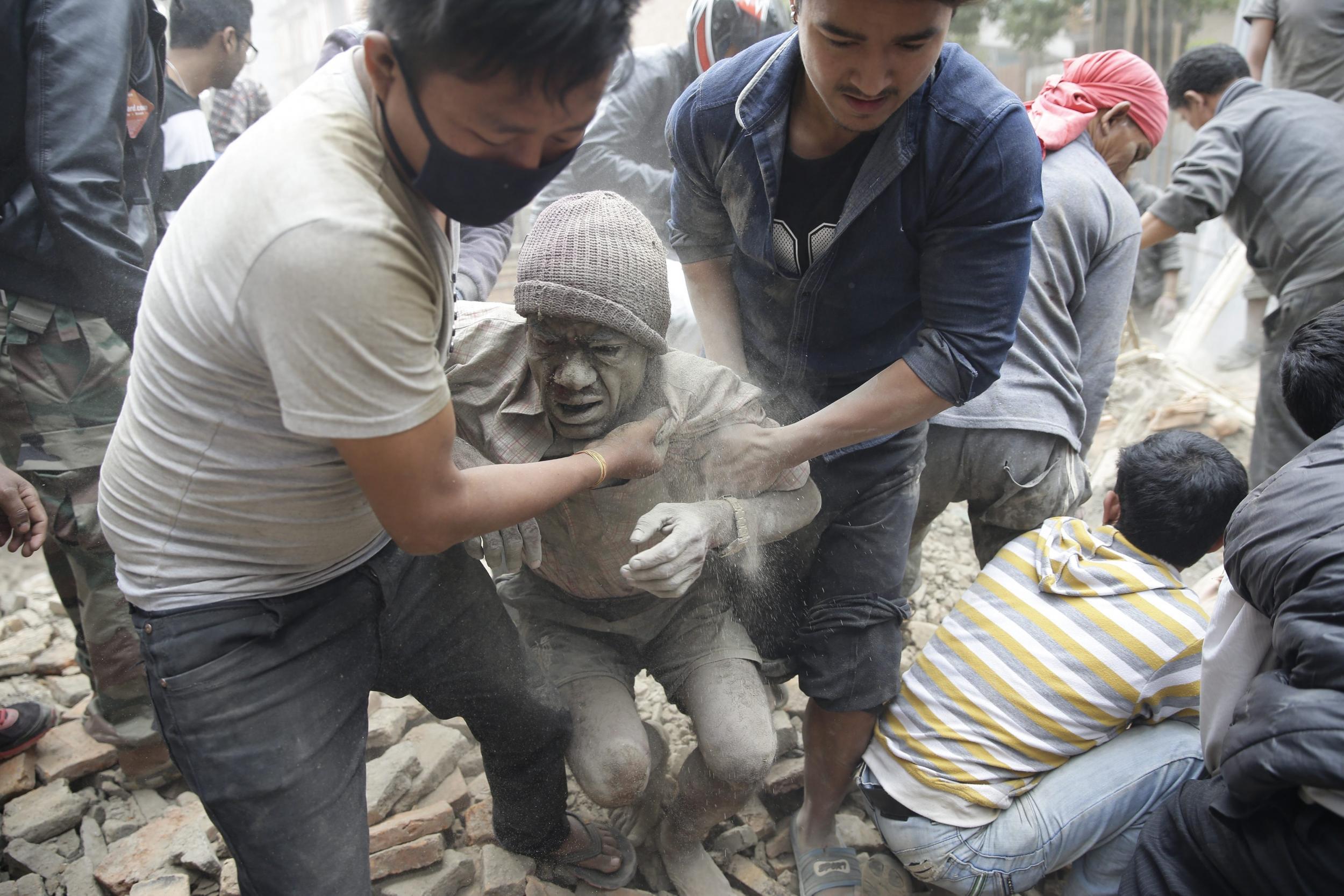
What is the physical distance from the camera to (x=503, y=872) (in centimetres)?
266

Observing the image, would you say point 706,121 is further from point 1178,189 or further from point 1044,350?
point 1178,189

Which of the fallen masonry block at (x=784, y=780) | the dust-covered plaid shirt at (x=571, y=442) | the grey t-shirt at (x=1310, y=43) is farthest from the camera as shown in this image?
the grey t-shirt at (x=1310, y=43)

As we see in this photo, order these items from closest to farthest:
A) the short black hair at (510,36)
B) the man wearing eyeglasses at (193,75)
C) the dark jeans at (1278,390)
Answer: the short black hair at (510,36)
the man wearing eyeglasses at (193,75)
the dark jeans at (1278,390)

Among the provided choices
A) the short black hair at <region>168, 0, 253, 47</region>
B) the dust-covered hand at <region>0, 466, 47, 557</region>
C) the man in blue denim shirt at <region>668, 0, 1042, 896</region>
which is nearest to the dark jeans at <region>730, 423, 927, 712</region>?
the man in blue denim shirt at <region>668, 0, 1042, 896</region>

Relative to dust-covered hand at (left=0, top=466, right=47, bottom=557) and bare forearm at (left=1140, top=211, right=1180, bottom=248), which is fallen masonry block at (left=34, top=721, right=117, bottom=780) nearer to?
dust-covered hand at (left=0, top=466, right=47, bottom=557)

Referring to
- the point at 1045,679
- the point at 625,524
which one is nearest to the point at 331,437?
the point at 625,524

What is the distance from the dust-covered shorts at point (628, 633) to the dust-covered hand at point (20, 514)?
1.23 metres

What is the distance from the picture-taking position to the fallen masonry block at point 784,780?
314 centimetres

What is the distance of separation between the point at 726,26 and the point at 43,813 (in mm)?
3918

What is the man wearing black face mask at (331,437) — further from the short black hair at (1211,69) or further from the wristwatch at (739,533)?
the short black hair at (1211,69)

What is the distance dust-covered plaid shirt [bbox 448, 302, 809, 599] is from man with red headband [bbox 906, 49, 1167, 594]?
89cm

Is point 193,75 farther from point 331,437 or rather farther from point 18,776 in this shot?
point 331,437

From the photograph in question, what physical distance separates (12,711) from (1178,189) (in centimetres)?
520

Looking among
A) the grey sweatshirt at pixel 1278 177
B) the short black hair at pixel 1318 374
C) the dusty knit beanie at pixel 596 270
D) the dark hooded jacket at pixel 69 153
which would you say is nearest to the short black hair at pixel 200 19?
the dark hooded jacket at pixel 69 153
